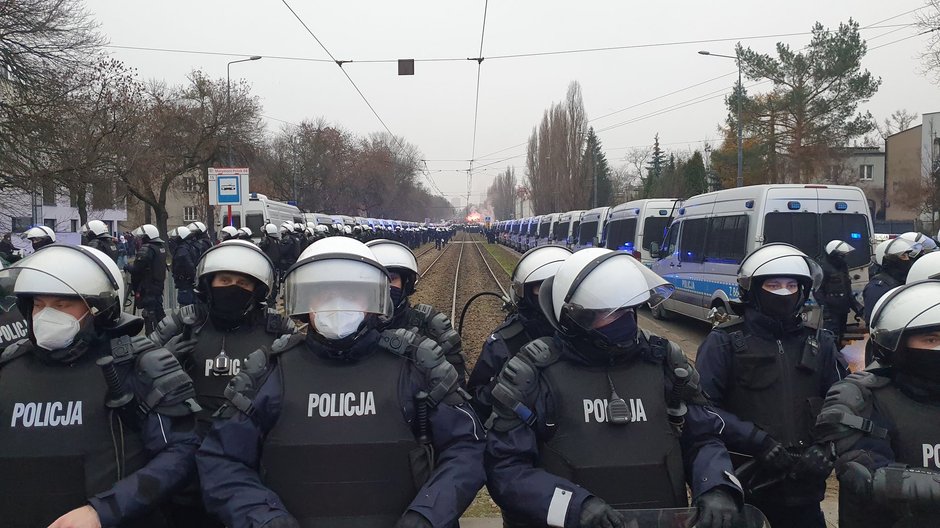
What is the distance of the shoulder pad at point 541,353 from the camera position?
8.28ft

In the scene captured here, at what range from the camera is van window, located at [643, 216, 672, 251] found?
17.0 m

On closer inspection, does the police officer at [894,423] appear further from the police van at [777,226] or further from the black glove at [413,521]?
the police van at [777,226]

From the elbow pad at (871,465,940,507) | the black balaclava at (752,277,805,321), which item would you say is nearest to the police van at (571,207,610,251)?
the black balaclava at (752,277,805,321)

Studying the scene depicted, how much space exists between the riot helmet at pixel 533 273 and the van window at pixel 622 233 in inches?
525

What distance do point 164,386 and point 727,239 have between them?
10.2 m

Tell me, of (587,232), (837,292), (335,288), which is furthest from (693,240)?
(587,232)

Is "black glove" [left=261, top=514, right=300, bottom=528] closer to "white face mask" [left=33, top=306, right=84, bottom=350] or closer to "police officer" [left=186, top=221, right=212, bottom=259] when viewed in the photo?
"white face mask" [left=33, top=306, right=84, bottom=350]

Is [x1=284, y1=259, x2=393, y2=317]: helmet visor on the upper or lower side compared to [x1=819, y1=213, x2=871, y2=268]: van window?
lower

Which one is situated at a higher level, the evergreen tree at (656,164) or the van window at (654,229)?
the evergreen tree at (656,164)

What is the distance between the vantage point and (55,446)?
94.2 inches

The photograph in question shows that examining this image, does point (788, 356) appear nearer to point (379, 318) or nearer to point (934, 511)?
point (934, 511)

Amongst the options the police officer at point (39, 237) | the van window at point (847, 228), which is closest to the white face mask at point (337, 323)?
the police officer at point (39, 237)

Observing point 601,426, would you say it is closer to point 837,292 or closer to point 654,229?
point 837,292

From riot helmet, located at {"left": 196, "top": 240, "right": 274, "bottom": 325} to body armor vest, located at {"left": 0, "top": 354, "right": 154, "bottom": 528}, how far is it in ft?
4.49
